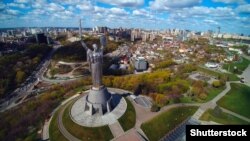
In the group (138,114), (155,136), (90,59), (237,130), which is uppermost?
(90,59)

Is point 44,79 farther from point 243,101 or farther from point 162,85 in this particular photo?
point 243,101

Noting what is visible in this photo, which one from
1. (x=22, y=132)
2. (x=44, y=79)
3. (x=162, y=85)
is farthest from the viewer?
(x=44, y=79)

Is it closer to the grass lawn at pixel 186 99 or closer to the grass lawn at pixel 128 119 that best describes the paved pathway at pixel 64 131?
the grass lawn at pixel 128 119

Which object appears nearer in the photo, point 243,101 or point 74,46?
point 243,101

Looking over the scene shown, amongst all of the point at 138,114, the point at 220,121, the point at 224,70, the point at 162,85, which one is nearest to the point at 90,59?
the point at 138,114

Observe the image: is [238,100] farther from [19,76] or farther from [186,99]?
[19,76]

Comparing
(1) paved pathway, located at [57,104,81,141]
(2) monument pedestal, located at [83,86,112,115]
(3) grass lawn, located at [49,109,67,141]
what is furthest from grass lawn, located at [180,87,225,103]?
(3) grass lawn, located at [49,109,67,141]

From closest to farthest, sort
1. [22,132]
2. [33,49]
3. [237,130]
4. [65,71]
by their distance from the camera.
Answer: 1. [237,130]
2. [22,132]
3. [65,71]
4. [33,49]

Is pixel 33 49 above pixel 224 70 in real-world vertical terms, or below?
above
